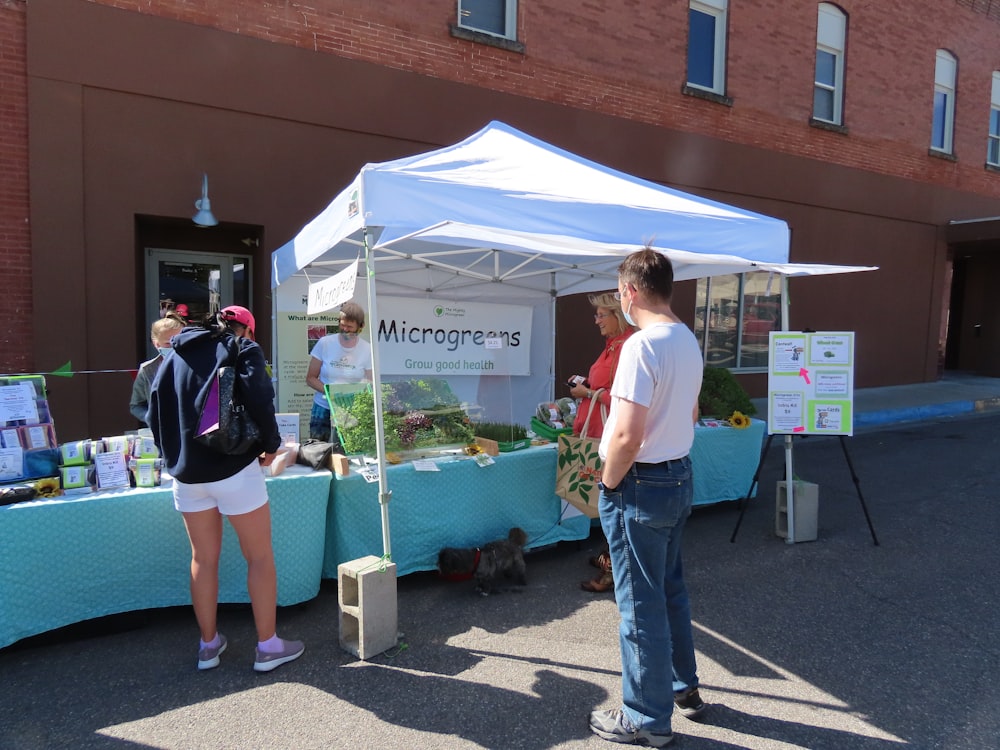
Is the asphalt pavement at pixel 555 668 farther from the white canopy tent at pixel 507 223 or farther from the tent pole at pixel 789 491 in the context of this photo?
the white canopy tent at pixel 507 223

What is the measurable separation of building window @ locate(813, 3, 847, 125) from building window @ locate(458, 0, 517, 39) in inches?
248

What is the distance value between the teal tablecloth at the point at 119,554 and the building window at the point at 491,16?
23.2 ft

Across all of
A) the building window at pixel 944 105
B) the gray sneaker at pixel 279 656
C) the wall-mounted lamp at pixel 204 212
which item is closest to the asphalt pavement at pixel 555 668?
the gray sneaker at pixel 279 656

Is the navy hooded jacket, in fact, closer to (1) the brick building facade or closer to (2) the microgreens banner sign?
(2) the microgreens banner sign

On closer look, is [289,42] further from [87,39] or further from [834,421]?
[834,421]

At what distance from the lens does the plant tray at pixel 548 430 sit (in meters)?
4.82

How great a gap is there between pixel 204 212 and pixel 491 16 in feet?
15.5

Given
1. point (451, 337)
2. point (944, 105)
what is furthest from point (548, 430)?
point (944, 105)

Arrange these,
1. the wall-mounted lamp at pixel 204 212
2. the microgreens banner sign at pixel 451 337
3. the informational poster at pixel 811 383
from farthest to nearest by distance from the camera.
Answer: the wall-mounted lamp at pixel 204 212 < the microgreens banner sign at pixel 451 337 < the informational poster at pixel 811 383

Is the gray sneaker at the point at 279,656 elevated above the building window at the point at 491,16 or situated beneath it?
situated beneath

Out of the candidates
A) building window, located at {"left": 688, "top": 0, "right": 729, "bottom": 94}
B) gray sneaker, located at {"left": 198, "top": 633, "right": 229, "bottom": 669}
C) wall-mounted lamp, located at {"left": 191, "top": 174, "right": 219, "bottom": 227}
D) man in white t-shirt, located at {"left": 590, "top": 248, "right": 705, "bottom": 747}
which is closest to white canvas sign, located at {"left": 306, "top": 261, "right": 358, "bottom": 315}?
man in white t-shirt, located at {"left": 590, "top": 248, "right": 705, "bottom": 747}

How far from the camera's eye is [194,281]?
294 inches

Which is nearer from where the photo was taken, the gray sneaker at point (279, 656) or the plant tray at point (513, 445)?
the gray sneaker at point (279, 656)

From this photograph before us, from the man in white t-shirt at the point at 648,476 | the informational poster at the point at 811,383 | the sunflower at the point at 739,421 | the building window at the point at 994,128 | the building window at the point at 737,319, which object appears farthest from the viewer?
the building window at the point at 994,128
